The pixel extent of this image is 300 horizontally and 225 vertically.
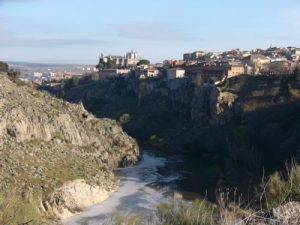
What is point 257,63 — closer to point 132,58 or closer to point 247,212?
point 132,58

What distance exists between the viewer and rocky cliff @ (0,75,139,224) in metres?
47.2

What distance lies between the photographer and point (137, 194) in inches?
2121

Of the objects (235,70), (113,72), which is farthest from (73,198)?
(113,72)

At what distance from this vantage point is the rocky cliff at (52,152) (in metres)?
47.2

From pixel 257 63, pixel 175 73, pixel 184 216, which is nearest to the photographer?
pixel 184 216

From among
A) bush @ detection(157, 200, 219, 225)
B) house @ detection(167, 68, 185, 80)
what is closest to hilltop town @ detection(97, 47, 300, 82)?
house @ detection(167, 68, 185, 80)

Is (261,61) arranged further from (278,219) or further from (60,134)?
(278,219)

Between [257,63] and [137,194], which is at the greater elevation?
[257,63]

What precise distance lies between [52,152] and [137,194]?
35.8 ft

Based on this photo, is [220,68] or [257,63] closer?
[220,68]

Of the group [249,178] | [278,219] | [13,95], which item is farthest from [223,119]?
[278,219]

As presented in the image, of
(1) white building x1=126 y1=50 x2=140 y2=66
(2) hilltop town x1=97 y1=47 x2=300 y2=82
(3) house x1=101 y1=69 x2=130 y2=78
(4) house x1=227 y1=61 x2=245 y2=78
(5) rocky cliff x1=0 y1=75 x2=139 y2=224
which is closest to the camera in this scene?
(5) rocky cliff x1=0 y1=75 x2=139 y2=224

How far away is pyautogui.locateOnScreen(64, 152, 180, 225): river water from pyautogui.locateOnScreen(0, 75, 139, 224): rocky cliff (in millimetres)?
1588

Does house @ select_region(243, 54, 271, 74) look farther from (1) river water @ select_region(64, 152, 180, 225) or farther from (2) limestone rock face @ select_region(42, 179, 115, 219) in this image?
(2) limestone rock face @ select_region(42, 179, 115, 219)
